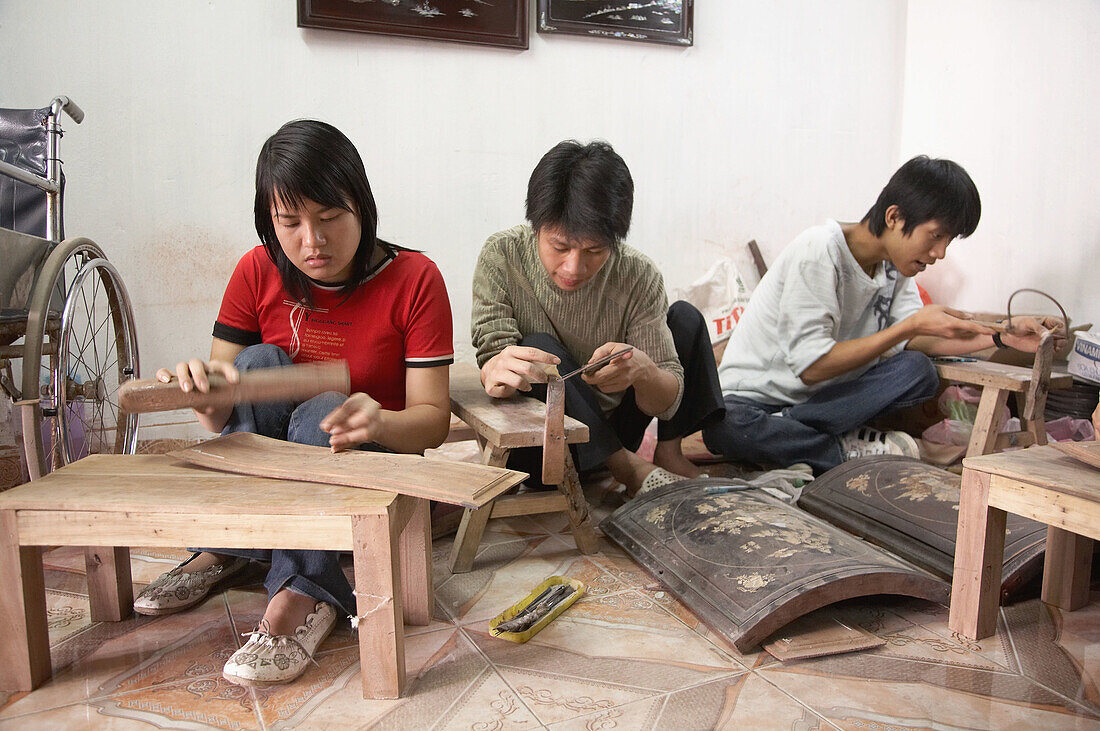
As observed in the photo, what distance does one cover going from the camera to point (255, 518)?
1395mm

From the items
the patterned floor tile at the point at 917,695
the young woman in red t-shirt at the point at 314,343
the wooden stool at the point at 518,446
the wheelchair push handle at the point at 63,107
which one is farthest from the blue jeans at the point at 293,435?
the wheelchair push handle at the point at 63,107

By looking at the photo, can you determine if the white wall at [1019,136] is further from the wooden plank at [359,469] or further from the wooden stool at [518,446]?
the wooden plank at [359,469]

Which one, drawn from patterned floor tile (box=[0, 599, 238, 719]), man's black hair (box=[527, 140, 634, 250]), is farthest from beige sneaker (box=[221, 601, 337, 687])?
man's black hair (box=[527, 140, 634, 250])

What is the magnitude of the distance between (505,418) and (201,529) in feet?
2.61

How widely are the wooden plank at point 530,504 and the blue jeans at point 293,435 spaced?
47 centimetres

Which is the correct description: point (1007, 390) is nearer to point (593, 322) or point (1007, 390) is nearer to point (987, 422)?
point (987, 422)

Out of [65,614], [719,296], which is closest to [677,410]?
[719,296]

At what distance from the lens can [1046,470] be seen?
1.64 m

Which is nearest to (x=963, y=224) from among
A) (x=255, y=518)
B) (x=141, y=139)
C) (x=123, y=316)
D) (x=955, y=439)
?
(x=955, y=439)

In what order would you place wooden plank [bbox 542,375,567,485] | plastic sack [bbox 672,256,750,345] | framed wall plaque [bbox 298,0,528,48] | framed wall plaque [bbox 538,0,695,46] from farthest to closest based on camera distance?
plastic sack [bbox 672,256,750,345], framed wall plaque [bbox 538,0,695,46], framed wall plaque [bbox 298,0,528,48], wooden plank [bbox 542,375,567,485]

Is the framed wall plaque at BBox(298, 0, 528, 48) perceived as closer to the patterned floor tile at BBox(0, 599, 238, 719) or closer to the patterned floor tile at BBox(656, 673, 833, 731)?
the patterned floor tile at BBox(0, 599, 238, 719)

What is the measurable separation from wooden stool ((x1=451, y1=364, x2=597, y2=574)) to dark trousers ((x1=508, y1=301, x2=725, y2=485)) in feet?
0.47

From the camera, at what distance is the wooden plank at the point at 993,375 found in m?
2.63

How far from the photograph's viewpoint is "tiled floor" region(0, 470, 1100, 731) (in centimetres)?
143
